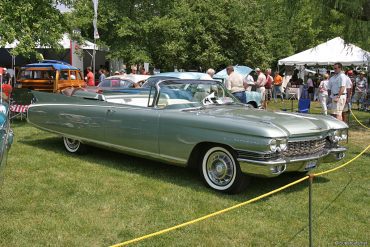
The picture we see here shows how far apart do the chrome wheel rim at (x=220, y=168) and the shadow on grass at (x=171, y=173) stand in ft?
0.56

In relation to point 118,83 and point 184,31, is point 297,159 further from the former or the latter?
point 184,31

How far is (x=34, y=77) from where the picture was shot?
52.6 feet

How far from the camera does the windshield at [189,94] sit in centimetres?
621

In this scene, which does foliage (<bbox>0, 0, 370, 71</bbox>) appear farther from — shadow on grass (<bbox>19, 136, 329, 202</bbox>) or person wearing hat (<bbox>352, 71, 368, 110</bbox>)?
shadow on grass (<bbox>19, 136, 329, 202</bbox>)

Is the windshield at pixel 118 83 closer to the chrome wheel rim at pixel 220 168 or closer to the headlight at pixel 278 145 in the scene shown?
the chrome wheel rim at pixel 220 168

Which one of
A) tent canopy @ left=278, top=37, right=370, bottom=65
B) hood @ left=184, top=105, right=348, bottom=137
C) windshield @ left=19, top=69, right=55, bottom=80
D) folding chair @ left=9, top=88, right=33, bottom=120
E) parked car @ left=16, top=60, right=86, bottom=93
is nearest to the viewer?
hood @ left=184, top=105, right=348, bottom=137

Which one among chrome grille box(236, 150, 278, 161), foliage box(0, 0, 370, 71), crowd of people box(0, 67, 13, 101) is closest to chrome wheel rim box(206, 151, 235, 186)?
chrome grille box(236, 150, 278, 161)

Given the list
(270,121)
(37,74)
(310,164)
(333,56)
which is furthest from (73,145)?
(333,56)

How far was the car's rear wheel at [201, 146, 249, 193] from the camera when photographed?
5.33m

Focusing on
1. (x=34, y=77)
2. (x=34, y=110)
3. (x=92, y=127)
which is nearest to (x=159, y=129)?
(x=92, y=127)

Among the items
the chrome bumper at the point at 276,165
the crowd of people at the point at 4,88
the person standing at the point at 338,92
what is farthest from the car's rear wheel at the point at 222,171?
the person standing at the point at 338,92

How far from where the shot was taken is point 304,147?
5.40 meters

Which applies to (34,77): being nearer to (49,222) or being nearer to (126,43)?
(126,43)

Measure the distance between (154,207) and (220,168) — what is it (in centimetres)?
101
